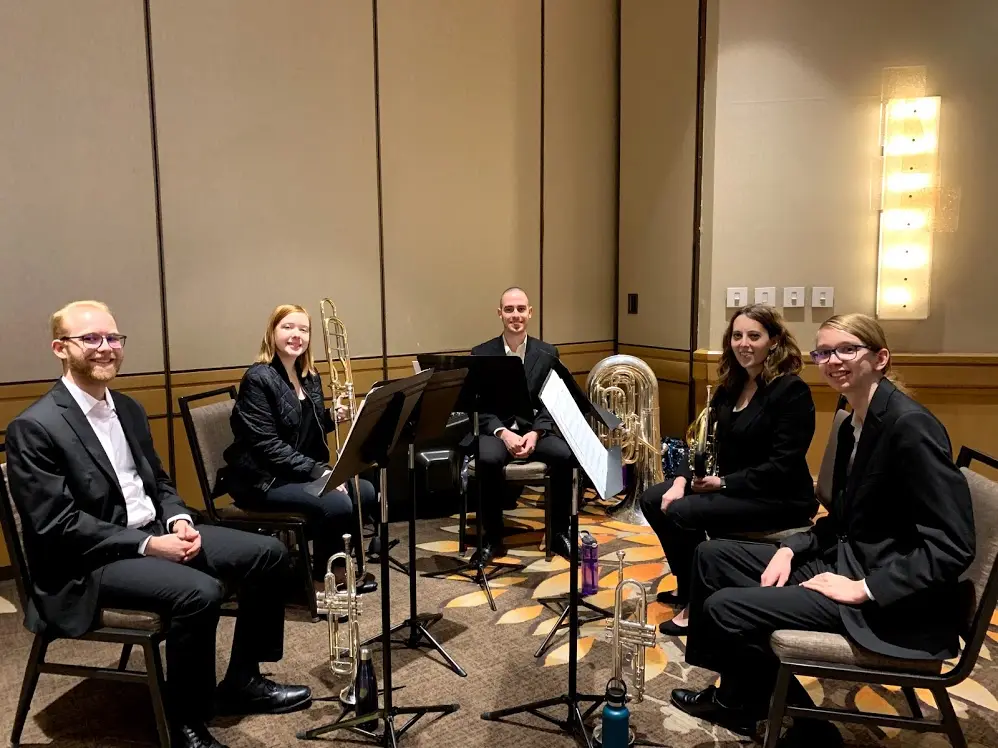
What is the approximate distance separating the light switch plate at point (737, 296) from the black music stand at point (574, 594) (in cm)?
241

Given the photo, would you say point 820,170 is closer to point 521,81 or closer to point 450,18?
point 521,81

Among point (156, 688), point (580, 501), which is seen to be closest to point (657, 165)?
point (580, 501)

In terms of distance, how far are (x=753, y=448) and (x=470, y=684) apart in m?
1.35

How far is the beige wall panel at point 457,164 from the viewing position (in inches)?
184

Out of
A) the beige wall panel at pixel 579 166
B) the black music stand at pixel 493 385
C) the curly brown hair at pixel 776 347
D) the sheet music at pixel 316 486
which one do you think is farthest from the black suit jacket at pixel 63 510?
the beige wall panel at pixel 579 166

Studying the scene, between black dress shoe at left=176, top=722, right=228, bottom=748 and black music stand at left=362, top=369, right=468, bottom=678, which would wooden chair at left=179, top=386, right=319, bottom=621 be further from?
black dress shoe at left=176, top=722, right=228, bottom=748

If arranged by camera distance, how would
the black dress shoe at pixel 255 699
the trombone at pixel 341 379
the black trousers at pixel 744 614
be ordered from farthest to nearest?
the trombone at pixel 341 379 → the black dress shoe at pixel 255 699 → the black trousers at pixel 744 614

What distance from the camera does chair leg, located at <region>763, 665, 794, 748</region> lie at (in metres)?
1.99

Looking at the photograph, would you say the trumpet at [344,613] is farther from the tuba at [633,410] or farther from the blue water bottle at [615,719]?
the tuba at [633,410]

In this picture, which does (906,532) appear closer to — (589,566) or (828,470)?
(828,470)

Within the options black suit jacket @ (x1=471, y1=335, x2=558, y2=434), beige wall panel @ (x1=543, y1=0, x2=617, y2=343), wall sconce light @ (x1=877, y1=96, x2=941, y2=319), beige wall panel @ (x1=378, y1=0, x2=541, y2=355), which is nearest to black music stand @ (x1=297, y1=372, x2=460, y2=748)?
black suit jacket @ (x1=471, y1=335, x2=558, y2=434)

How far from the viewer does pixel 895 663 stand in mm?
1937

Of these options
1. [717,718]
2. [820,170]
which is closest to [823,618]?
[717,718]

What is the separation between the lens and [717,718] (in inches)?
98.1
